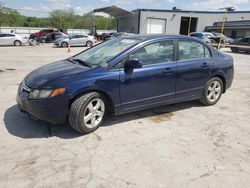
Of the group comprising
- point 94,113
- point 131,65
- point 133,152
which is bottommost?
point 133,152

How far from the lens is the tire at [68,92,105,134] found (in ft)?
11.8

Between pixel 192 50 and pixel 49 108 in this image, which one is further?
pixel 192 50

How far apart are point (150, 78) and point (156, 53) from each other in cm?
53

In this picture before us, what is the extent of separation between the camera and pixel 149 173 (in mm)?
2893

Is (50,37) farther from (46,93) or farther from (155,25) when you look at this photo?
(46,93)

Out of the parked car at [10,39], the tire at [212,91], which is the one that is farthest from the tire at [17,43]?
the tire at [212,91]

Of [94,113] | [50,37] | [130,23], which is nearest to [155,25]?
[130,23]

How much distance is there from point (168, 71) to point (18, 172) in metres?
2.97

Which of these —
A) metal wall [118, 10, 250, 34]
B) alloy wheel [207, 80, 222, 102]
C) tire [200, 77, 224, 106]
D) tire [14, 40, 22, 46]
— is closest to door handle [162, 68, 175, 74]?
tire [200, 77, 224, 106]

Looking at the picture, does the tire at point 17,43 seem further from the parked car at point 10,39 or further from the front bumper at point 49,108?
the front bumper at point 49,108

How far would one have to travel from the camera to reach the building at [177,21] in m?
38.6

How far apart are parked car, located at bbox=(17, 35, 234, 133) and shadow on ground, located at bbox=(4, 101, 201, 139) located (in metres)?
0.30

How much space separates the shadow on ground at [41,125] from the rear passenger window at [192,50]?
1.22 metres

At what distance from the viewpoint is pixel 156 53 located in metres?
4.36
